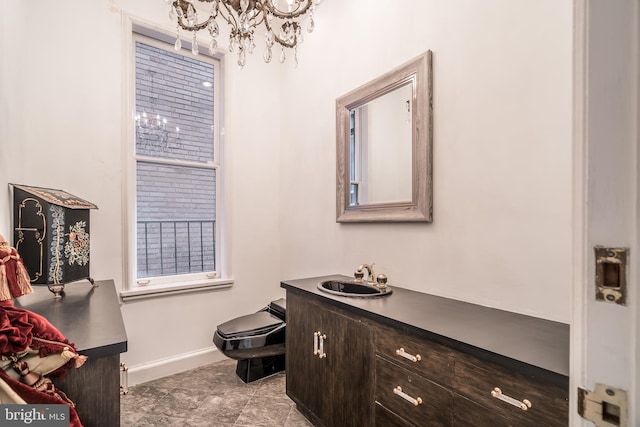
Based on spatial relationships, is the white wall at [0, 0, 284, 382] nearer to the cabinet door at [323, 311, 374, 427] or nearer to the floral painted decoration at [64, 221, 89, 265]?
the floral painted decoration at [64, 221, 89, 265]

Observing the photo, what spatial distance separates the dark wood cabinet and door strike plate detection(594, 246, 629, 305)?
106 centimetres

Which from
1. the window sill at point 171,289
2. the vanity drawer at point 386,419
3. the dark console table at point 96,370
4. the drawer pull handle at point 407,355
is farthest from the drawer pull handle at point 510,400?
the window sill at point 171,289

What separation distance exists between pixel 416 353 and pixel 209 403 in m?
1.67

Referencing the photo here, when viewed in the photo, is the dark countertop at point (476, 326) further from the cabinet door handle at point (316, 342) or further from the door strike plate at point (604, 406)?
the door strike plate at point (604, 406)

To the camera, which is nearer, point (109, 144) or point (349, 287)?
point (349, 287)

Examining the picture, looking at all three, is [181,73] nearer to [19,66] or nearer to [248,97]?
[248,97]

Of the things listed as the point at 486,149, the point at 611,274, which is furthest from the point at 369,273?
the point at 611,274

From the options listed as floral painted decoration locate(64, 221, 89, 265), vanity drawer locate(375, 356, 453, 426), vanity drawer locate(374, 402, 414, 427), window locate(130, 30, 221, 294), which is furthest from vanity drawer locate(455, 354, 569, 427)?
window locate(130, 30, 221, 294)

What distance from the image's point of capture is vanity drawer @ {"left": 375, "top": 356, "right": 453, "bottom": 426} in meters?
1.12

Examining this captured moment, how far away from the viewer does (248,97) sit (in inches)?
118

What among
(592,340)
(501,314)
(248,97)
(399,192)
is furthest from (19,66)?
(501,314)

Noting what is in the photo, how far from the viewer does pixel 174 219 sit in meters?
2.77

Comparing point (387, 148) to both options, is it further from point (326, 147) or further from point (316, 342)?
point (316, 342)

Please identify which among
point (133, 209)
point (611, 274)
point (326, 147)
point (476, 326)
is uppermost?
point (326, 147)
